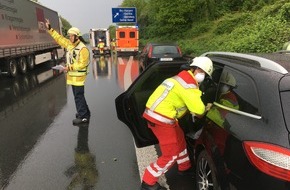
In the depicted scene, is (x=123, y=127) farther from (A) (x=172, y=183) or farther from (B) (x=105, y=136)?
(A) (x=172, y=183)

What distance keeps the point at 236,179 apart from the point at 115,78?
1240 cm

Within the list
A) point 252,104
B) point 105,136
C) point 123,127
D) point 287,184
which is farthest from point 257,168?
point 123,127

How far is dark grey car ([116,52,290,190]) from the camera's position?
2.47m

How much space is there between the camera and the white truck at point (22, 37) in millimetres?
14137

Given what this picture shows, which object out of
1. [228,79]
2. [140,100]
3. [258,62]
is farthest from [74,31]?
[258,62]

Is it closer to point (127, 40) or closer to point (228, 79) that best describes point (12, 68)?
point (228, 79)

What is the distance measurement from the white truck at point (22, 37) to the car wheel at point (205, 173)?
1138 cm

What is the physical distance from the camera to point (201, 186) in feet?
12.3

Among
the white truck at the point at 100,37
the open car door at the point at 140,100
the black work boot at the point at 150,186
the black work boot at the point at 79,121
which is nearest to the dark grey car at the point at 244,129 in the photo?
the black work boot at the point at 150,186

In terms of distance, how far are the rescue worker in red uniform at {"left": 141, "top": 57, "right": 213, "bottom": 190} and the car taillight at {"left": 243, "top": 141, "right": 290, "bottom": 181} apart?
1.02 m

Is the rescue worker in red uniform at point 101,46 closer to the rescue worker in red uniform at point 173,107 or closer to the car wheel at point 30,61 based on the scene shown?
the car wheel at point 30,61

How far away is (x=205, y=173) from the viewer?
365 centimetres

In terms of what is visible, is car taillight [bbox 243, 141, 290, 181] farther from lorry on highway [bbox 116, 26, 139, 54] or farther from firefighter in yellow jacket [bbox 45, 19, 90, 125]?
lorry on highway [bbox 116, 26, 139, 54]

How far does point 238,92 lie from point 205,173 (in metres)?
0.99
